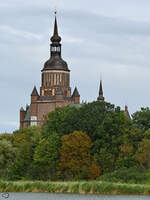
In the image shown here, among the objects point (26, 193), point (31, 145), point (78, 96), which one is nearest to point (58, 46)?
point (78, 96)

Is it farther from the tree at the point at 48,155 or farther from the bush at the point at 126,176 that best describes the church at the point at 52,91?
the bush at the point at 126,176

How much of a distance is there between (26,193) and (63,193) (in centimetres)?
271

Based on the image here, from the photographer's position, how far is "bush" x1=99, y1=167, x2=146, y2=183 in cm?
7309

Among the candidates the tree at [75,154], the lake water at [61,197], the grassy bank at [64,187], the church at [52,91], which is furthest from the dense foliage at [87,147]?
the church at [52,91]

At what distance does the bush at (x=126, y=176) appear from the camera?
7309cm

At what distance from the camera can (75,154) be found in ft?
268

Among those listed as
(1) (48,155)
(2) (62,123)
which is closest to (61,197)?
(1) (48,155)

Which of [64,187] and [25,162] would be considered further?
[25,162]

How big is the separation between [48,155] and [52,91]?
10074cm

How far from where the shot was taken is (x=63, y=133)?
84688 mm

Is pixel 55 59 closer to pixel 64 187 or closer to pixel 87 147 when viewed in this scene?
pixel 87 147

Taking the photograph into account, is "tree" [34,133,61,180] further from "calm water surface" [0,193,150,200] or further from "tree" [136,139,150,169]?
Answer: "calm water surface" [0,193,150,200]

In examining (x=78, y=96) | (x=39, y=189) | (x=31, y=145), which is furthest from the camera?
(x=78, y=96)

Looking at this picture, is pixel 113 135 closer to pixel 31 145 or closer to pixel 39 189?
pixel 31 145
